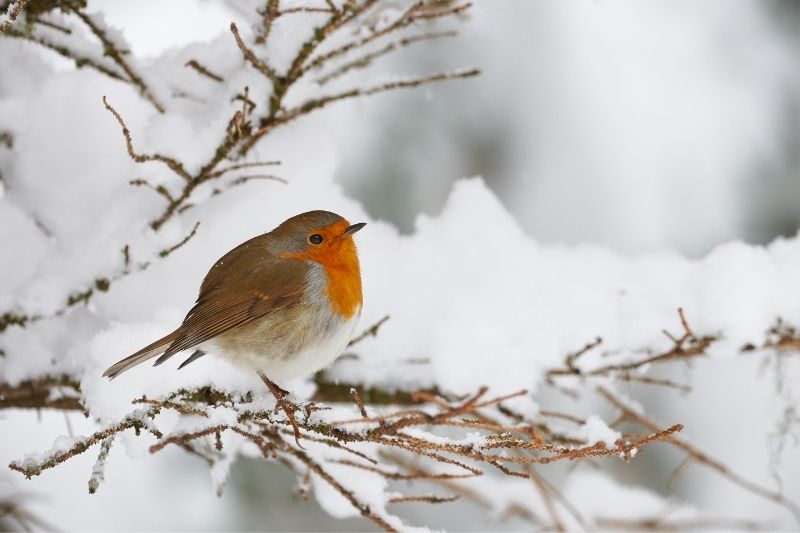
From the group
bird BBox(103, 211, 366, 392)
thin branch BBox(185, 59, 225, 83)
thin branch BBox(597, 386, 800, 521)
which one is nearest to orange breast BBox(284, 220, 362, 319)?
bird BBox(103, 211, 366, 392)

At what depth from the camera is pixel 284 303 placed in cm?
244

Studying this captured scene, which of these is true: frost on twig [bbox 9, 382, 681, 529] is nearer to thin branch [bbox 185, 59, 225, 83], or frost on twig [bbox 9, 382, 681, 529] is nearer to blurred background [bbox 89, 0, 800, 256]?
thin branch [bbox 185, 59, 225, 83]

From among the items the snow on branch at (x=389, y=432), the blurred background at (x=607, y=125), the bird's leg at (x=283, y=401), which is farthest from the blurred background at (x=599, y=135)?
the bird's leg at (x=283, y=401)

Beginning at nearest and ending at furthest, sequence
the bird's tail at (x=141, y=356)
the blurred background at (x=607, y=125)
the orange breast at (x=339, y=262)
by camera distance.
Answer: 1. the bird's tail at (x=141, y=356)
2. the orange breast at (x=339, y=262)
3. the blurred background at (x=607, y=125)

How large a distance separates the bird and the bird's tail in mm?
28

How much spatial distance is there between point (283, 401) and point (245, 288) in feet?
2.16

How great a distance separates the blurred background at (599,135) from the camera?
3619 millimetres

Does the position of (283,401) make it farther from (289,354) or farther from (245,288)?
(245,288)

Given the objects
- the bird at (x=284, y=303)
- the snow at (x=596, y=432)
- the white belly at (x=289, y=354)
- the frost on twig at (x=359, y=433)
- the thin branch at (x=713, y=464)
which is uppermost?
the bird at (x=284, y=303)

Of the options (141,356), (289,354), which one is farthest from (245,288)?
(141,356)

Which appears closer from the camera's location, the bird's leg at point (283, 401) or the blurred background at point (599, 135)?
the bird's leg at point (283, 401)

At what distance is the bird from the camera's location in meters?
2.38

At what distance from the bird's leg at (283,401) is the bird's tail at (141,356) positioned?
0.98 ft

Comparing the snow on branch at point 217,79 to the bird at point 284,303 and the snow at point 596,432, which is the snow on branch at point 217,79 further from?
the snow at point 596,432
